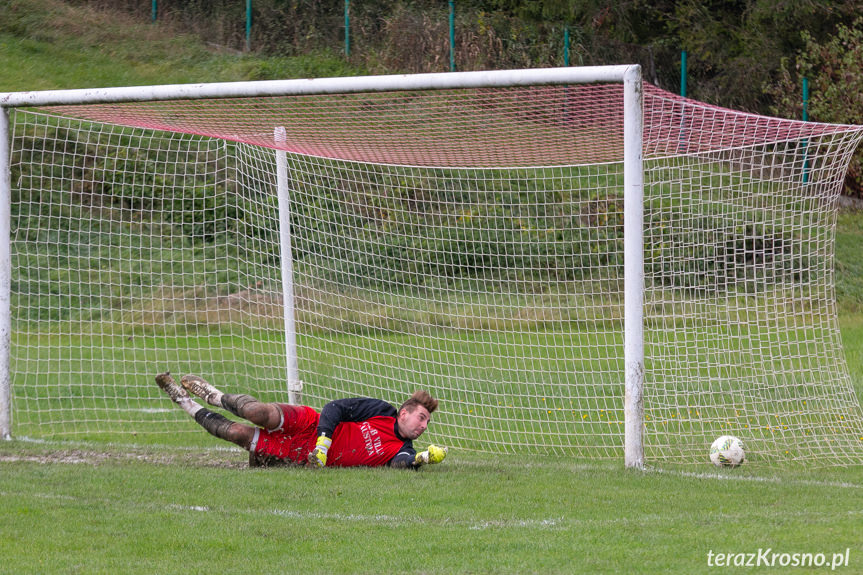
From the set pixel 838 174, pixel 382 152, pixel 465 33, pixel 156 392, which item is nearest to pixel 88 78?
pixel 465 33

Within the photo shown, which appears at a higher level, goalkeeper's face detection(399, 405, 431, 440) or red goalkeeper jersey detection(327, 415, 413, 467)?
goalkeeper's face detection(399, 405, 431, 440)

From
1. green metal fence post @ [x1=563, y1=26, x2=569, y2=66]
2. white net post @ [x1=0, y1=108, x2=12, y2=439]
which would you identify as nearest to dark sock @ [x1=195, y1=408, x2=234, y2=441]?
white net post @ [x1=0, y1=108, x2=12, y2=439]

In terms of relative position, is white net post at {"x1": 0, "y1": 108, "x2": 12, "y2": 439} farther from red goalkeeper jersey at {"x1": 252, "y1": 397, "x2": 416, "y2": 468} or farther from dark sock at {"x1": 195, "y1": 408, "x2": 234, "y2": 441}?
red goalkeeper jersey at {"x1": 252, "y1": 397, "x2": 416, "y2": 468}

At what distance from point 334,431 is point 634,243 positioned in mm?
2454

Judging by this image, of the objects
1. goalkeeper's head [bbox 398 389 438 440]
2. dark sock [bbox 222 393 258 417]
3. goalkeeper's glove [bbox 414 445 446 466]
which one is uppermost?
dark sock [bbox 222 393 258 417]

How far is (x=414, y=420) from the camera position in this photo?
698 cm

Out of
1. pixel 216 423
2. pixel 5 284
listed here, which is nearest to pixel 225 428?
pixel 216 423

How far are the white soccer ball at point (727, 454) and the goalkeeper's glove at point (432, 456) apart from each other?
1.94 metres

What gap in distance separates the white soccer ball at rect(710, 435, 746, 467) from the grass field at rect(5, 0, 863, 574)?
3.9 inches

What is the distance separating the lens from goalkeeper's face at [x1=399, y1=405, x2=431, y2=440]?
Answer: 22.8 ft

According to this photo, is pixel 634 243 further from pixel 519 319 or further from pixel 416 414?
pixel 519 319

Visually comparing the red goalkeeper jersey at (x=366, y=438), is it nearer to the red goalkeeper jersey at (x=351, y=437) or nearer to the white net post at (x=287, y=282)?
the red goalkeeper jersey at (x=351, y=437)

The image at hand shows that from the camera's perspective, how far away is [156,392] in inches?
452

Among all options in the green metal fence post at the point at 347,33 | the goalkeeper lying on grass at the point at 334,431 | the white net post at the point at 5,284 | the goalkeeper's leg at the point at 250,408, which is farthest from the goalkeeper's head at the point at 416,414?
the green metal fence post at the point at 347,33
